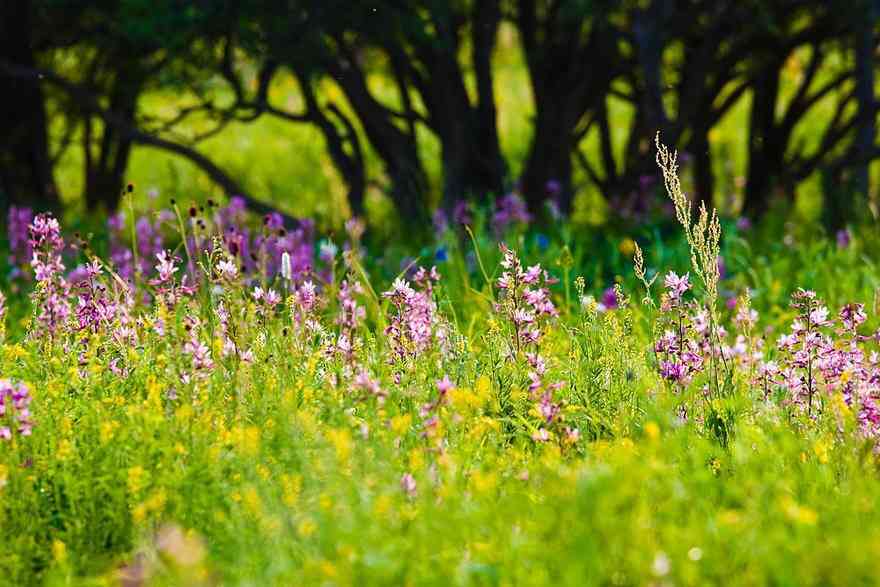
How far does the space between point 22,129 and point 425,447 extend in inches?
238

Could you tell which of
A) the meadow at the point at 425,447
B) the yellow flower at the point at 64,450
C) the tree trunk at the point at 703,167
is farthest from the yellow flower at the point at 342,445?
the tree trunk at the point at 703,167

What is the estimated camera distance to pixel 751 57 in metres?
8.27

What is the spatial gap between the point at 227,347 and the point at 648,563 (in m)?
1.53

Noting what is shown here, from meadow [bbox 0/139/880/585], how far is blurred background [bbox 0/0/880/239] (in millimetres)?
2664

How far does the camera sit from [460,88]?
7.59 meters

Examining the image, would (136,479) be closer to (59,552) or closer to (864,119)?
(59,552)

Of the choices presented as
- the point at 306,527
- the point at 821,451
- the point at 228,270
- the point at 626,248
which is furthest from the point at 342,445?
the point at 626,248

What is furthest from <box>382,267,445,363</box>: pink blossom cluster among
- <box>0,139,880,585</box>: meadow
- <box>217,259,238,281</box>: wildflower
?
<box>217,259,238,281</box>: wildflower

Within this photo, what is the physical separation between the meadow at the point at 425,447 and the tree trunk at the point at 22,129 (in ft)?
14.1

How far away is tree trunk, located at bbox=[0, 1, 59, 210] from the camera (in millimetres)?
8289

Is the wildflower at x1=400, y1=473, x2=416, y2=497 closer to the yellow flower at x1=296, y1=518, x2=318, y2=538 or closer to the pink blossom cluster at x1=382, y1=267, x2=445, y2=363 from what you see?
the yellow flower at x1=296, y1=518, x2=318, y2=538

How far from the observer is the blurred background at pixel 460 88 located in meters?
6.89

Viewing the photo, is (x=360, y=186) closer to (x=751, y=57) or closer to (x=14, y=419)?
(x=751, y=57)

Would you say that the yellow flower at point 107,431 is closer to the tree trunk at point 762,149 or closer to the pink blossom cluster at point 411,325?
the pink blossom cluster at point 411,325
